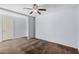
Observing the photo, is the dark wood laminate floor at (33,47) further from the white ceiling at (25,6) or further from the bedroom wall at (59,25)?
the white ceiling at (25,6)

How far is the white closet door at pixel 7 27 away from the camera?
1.87 meters

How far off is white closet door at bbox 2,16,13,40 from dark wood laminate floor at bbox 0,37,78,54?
0.11m

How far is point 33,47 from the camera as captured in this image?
1916 millimetres

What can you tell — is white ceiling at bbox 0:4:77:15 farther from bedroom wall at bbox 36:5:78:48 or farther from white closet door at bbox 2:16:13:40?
white closet door at bbox 2:16:13:40

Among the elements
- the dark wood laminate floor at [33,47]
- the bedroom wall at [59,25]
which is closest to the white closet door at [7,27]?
the dark wood laminate floor at [33,47]

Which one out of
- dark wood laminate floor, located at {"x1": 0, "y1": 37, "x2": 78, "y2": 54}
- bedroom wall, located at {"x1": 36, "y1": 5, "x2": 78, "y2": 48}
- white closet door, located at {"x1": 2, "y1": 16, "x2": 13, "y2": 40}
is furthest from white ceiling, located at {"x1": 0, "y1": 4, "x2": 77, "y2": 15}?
dark wood laminate floor, located at {"x1": 0, "y1": 37, "x2": 78, "y2": 54}

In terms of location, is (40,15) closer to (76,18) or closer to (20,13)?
(20,13)

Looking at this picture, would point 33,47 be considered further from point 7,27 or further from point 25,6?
point 25,6

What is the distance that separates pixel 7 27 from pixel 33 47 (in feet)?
1.85

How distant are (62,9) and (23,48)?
0.95m

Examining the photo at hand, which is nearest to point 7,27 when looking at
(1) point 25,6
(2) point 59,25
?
(1) point 25,6

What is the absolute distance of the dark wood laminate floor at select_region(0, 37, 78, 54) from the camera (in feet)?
6.21

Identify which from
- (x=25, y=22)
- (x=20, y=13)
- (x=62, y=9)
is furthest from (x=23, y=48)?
(x=62, y=9)
